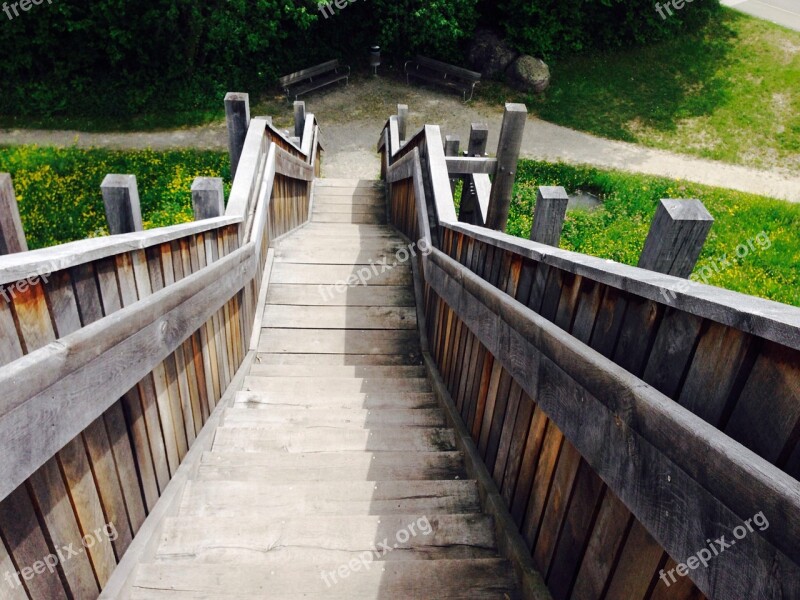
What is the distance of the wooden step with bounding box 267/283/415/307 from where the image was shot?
4652 millimetres

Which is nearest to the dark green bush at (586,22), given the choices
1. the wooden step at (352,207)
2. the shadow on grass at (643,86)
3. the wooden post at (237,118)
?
the shadow on grass at (643,86)

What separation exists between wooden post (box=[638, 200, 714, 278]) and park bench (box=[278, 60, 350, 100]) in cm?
1378

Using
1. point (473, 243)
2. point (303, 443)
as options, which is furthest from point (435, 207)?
point (303, 443)

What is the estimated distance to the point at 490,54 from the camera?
622 inches

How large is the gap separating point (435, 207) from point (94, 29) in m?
13.1

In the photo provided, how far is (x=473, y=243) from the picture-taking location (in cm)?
304

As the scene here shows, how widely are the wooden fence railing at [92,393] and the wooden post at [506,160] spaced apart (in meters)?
2.59

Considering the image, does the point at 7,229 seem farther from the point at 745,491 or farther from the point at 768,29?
the point at 768,29

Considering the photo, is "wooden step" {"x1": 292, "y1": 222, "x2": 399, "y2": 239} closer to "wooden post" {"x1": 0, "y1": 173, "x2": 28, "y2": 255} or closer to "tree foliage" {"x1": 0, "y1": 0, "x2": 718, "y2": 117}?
"wooden post" {"x1": 0, "y1": 173, "x2": 28, "y2": 255}

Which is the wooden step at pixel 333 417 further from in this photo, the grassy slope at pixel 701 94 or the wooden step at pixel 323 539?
the grassy slope at pixel 701 94

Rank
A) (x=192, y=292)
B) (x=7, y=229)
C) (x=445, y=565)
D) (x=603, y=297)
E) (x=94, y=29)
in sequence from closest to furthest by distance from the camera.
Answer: (x=603, y=297), (x=7, y=229), (x=445, y=565), (x=192, y=292), (x=94, y=29)

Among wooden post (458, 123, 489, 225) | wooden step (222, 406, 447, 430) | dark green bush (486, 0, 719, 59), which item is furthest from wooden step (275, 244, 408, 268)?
dark green bush (486, 0, 719, 59)

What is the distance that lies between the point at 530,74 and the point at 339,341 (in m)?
13.6

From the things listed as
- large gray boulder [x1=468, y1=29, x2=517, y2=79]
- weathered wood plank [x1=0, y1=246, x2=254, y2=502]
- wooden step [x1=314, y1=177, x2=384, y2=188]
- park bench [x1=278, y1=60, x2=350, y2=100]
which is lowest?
wooden step [x1=314, y1=177, x2=384, y2=188]
